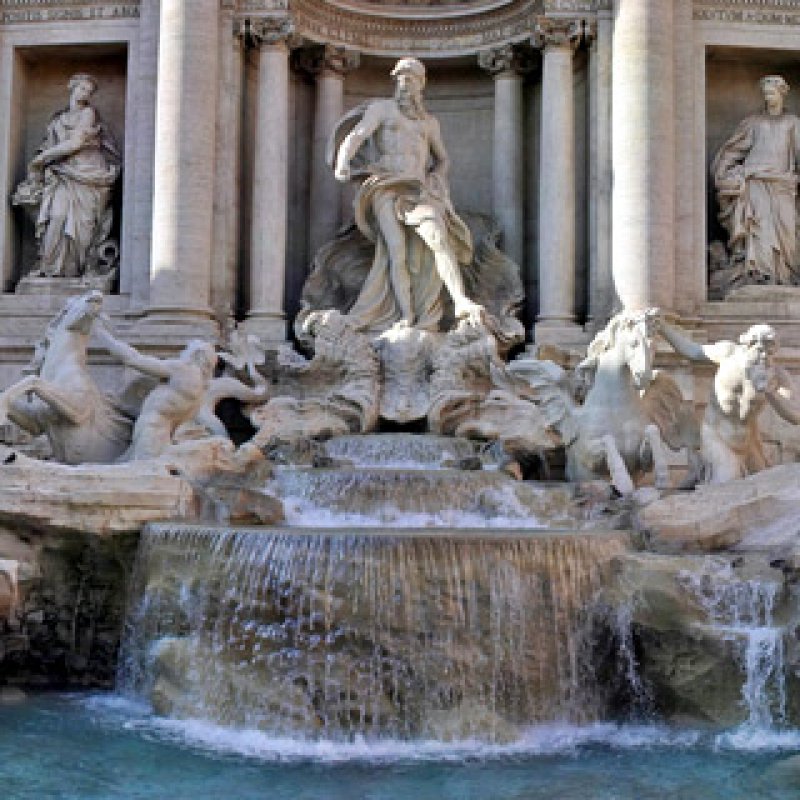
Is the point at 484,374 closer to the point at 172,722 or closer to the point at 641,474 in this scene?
the point at 641,474

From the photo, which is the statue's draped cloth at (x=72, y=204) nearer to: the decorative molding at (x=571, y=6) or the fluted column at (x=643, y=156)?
the decorative molding at (x=571, y=6)

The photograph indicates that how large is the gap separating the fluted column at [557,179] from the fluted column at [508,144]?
755 mm

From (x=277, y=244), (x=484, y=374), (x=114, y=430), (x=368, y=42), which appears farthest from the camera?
(x=368, y=42)

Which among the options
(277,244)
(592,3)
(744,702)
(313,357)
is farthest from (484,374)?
(744,702)

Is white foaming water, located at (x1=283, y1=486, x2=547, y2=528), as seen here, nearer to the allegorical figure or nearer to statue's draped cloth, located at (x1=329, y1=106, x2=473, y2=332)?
statue's draped cloth, located at (x1=329, y1=106, x2=473, y2=332)

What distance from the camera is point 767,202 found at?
15.2 m

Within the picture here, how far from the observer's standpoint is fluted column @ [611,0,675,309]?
47.3ft

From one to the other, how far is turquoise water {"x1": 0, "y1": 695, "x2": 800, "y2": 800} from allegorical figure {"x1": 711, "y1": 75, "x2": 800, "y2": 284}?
8038mm

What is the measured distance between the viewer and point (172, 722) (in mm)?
8531

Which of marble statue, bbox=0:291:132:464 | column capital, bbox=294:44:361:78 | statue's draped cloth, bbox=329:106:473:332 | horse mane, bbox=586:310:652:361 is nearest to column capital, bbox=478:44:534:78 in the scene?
column capital, bbox=294:44:361:78

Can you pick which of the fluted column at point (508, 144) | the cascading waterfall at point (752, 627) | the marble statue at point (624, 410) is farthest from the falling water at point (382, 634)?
the fluted column at point (508, 144)

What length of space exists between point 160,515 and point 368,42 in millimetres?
8830

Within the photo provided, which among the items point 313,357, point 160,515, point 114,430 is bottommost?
point 160,515

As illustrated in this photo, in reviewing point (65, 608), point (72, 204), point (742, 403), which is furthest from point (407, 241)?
point (65, 608)
